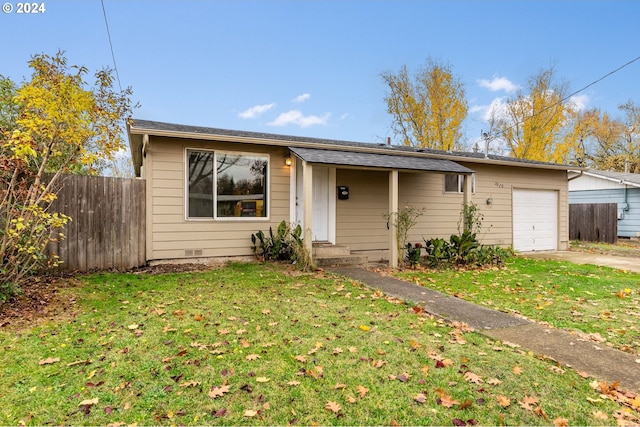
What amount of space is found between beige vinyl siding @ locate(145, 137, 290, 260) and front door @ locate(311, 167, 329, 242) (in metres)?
1.20

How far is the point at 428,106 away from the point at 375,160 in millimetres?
15786

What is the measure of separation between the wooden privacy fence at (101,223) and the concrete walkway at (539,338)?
16.8ft

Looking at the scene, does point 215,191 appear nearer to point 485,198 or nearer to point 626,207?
point 485,198

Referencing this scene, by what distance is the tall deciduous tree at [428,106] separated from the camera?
21.4 meters

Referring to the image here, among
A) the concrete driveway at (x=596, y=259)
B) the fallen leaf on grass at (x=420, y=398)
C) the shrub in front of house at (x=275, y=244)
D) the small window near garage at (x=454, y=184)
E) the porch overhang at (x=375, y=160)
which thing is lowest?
the fallen leaf on grass at (x=420, y=398)

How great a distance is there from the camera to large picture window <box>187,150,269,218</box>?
750 centimetres

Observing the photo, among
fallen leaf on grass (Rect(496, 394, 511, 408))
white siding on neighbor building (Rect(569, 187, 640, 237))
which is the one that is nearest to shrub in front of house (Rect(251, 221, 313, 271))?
fallen leaf on grass (Rect(496, 394, 511, 408))

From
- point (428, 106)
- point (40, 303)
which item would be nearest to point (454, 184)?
point (40, 303)

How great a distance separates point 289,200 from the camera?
27.3 ft

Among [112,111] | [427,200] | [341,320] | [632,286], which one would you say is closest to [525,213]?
[427,200]

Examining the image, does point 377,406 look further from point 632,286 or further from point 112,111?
point 632,286

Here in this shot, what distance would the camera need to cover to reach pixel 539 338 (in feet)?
11.9

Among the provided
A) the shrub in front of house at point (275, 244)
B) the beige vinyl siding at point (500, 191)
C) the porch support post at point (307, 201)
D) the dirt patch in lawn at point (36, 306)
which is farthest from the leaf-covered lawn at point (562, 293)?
the dirt patch in lawn at point (36, 306)

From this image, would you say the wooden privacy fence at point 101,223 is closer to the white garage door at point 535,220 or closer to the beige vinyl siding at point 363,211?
the beige vinyl siding at point 363,211
